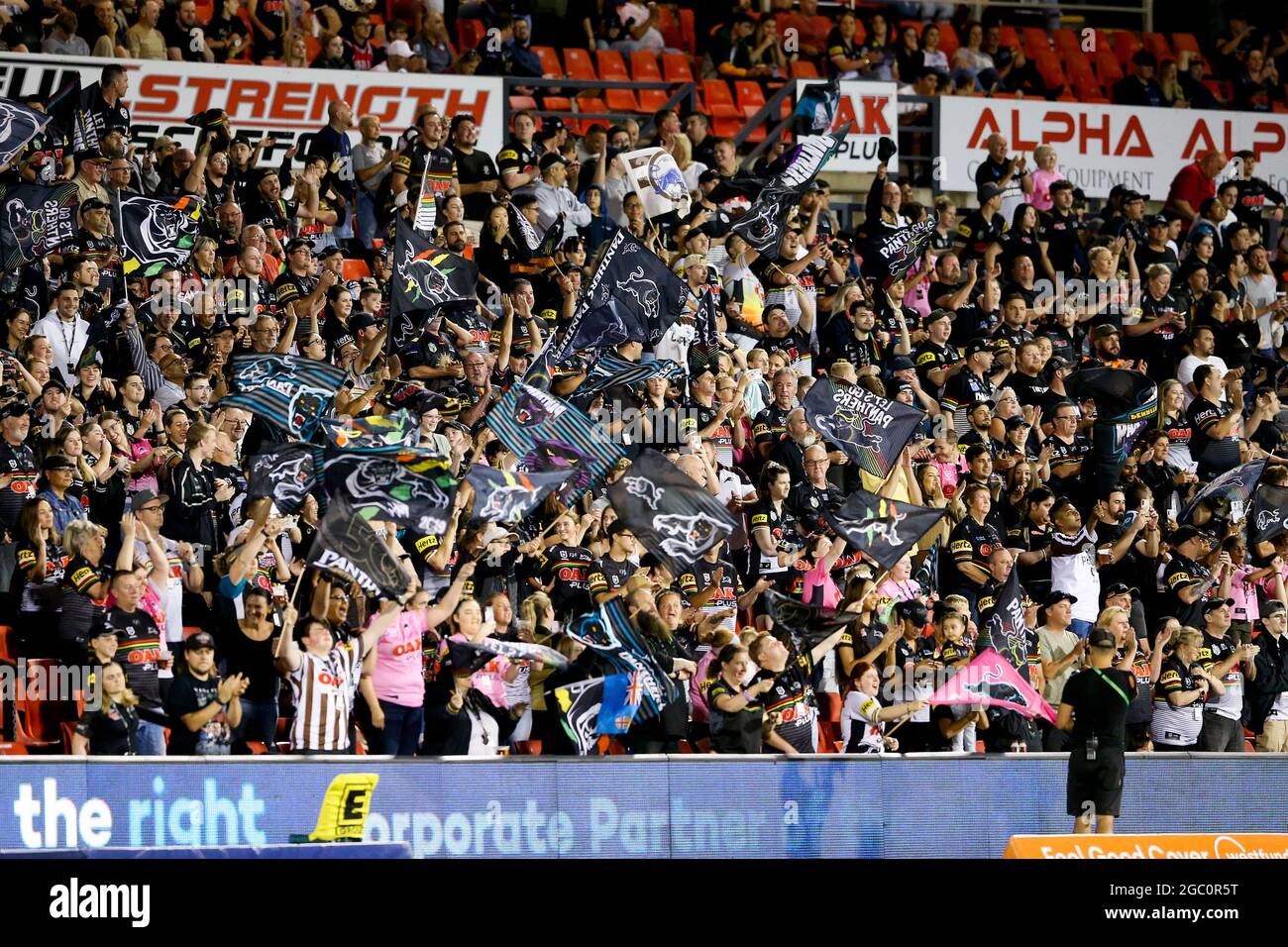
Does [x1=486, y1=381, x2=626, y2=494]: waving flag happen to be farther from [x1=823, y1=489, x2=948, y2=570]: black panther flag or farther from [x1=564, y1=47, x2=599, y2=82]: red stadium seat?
[x1=564, y1=47, x2=599, y2=82]: red stadium seat

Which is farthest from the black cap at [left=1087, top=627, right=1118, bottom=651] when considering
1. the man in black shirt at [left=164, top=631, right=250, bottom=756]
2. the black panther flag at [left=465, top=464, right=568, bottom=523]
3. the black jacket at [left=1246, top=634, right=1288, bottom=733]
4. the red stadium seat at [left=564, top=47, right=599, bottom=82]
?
the red stadium seat at [left=564, top=47, right=599, bottom=82]

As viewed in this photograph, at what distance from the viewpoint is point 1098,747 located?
1137 cm

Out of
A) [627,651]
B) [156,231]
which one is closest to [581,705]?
[627,651]

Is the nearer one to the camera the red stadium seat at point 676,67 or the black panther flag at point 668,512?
the black panther flag at point 668,512

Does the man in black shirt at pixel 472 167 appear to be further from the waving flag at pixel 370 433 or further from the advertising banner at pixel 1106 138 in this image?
the advertising banner at pixel 1106 138

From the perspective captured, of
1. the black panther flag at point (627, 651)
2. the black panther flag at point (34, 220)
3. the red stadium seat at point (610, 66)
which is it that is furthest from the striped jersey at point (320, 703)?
the red stadium seat at point (610, 66)

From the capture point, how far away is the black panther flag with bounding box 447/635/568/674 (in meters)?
11.8

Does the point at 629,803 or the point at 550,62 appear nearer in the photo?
the point at 629,803

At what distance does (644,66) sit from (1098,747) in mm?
11708

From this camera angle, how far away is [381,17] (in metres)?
20.4

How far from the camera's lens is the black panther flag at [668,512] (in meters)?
12.5

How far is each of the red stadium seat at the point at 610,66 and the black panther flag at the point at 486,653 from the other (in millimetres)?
10356

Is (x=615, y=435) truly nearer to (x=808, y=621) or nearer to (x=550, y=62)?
(x=808, y=621)
